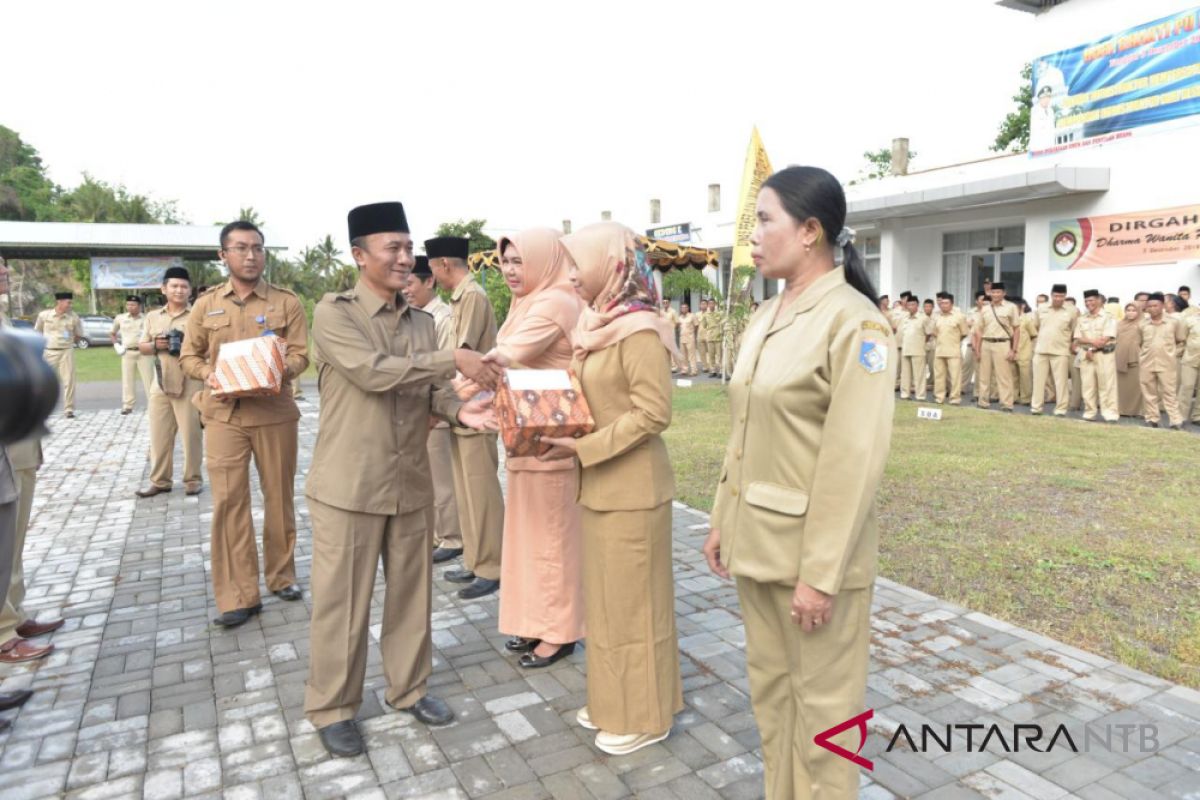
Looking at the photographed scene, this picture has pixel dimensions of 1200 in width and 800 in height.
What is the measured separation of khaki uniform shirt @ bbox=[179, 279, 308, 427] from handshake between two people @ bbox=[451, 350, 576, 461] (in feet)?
5.10

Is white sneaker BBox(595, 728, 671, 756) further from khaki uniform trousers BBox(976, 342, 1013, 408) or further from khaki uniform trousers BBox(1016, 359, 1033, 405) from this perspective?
khaki uniform trousers BBox(1016, 359, 1033, 405)

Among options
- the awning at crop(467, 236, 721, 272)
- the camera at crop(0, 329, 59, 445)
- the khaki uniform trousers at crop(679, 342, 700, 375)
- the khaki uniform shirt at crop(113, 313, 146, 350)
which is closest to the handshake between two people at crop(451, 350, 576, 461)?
the camera at crop(0, 329, 59, 445)

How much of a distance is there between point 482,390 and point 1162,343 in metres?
12.1

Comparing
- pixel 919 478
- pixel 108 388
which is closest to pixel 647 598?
pixel 919 478

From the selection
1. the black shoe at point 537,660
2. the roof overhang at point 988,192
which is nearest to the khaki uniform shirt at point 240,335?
the black shoe at point 537,660

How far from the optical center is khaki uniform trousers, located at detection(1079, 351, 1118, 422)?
12.2 meters

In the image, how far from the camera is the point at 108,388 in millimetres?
18906

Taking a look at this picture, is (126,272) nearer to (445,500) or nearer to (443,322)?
(443,322)

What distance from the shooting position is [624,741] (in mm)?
3092

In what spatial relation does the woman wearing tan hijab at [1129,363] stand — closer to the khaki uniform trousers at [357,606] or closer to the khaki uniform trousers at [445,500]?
the khaki uniform trousers at [445,500]

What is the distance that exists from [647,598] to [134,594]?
149 inches

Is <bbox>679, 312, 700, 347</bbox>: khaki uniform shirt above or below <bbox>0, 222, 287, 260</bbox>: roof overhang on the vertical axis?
below

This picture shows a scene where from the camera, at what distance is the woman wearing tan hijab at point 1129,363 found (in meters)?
12.7

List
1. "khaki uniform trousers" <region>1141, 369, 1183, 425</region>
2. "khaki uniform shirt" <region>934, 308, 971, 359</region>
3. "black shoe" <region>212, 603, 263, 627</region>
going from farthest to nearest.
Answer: "khaki uniform shirt" <region>934, 308, 971, 359</region> → "khaki uniform trousers" <region>1141, 369, 1183, 425</region> → "black shoe" <region>212, 603, 263, 627</region>
